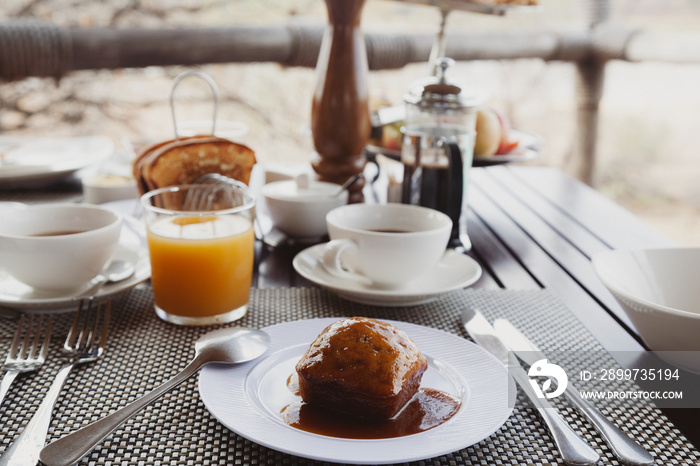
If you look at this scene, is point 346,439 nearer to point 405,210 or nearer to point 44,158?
point 405,210

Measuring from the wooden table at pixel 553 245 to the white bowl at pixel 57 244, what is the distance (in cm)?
26

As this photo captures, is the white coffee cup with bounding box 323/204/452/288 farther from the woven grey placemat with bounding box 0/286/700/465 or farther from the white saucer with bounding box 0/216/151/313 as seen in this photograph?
the white saucer with bounding box 0/216/151/313

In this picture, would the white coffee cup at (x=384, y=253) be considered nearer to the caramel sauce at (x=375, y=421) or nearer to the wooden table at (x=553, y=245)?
the wooden table at (x=553, y=245)

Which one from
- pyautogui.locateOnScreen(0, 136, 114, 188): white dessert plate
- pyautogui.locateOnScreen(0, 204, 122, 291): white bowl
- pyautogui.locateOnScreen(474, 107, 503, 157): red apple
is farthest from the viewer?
pyautogui.locateOnScreen(474, 107, 503, 157): red apple

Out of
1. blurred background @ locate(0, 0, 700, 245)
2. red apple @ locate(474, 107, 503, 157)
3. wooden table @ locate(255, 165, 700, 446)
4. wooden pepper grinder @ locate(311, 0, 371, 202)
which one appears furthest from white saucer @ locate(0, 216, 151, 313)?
blurred background @ locate(0, 0, 700, 245)

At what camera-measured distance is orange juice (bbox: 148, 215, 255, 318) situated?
2.84 feet

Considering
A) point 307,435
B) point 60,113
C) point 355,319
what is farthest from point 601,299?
point 60,113

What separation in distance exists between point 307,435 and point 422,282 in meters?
0.46

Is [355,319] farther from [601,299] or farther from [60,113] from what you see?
[60,113]

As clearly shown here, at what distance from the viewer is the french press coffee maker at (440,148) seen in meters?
1.19

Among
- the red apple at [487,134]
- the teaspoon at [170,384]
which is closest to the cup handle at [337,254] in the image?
the teaspoon at [170,384]

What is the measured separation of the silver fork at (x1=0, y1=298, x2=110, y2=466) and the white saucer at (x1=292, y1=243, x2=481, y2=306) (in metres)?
0.30

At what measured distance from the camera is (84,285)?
36.4 inches

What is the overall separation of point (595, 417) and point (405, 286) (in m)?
0.37
